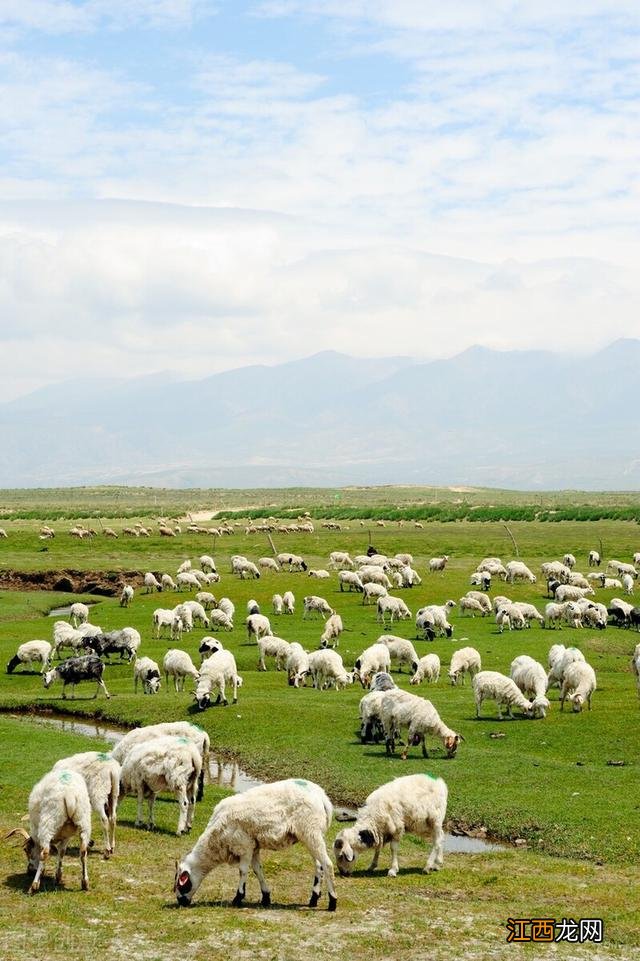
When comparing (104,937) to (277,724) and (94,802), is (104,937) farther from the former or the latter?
(277,724)

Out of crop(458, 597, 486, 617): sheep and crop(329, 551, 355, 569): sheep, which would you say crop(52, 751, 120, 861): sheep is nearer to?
crop(458, 597, 486, 617): sheep

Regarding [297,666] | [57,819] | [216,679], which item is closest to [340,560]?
[297,666]

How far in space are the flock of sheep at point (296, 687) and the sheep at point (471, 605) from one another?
0.11 m

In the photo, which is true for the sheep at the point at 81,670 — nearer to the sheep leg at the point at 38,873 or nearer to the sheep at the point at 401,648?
the sheep at the point at 401,648

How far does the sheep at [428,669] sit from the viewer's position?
3248cm

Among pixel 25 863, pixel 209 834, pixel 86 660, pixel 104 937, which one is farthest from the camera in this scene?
pixel 86 660

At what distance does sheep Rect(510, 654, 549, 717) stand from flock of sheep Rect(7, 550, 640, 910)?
4 cm

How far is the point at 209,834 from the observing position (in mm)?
14000

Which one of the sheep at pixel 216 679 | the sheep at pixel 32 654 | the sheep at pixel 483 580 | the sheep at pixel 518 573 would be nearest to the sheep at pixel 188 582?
the sheep at pixel 483 580

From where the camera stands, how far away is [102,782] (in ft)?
51.7

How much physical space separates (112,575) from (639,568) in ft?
105

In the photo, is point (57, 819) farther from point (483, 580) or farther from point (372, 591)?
point (483, 580)

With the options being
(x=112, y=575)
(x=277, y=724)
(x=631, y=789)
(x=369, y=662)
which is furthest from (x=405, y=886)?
(x=112, y=575)

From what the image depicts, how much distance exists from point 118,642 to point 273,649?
6.07m
